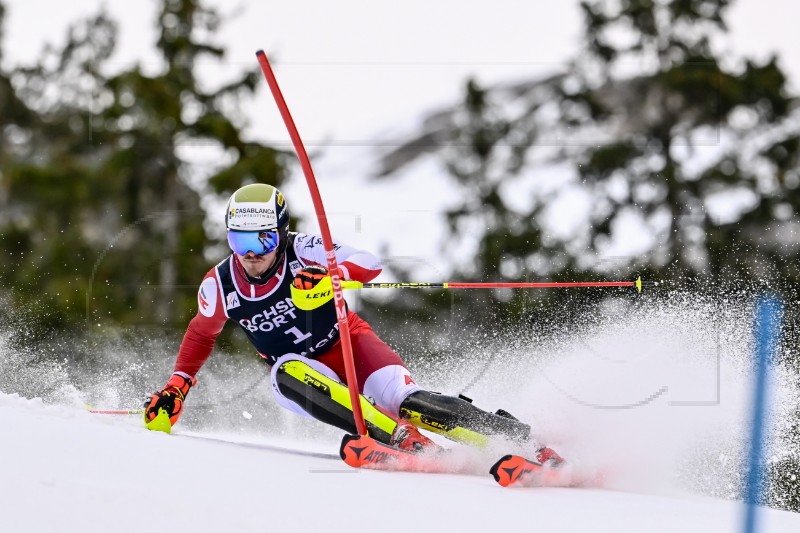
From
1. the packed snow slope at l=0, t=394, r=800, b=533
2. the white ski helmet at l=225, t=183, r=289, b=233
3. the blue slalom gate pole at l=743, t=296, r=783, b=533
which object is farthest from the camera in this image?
the white ski helmet at l=225, t=183, r=289, b=233

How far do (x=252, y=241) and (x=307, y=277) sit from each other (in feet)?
1.18

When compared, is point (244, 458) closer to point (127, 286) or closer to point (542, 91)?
point (127, 286)

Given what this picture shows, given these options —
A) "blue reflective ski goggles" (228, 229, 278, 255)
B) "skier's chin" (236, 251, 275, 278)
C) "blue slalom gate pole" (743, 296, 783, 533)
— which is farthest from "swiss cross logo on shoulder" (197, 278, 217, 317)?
"blue slalom gate pole" (743, 296, 783, 533)

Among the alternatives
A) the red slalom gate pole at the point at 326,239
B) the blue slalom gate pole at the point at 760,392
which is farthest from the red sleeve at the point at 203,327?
the blue slalom gate pole at the point at 760,392

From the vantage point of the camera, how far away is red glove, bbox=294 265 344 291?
4.84 meters

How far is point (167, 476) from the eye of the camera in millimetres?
3635

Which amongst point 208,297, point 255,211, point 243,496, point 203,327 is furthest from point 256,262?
point 243,496

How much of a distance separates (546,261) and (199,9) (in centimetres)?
1020

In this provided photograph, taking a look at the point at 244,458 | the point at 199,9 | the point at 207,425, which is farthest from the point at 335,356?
the point at 199,9

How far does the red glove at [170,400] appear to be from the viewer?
17.2ft

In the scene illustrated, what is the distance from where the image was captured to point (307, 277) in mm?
4848

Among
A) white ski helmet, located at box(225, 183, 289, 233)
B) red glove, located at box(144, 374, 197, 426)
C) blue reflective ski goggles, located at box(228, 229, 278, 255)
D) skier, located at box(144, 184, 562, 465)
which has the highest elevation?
white ski helmet, located at box(225, 183, 289, 233)

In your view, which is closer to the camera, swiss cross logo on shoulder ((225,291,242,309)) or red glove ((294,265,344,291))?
red glove ((294,265,344,291))

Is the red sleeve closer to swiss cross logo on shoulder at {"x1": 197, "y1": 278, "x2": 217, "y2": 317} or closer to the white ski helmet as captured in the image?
Result: swiss cross logo on shoulder at {"x1": 197, "y1": 278, "x2": 217, "y2": 317}
